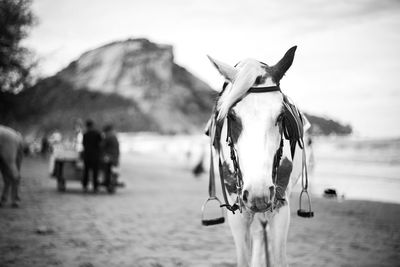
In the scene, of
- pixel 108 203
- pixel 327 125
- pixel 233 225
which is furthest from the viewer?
pixel 108 203

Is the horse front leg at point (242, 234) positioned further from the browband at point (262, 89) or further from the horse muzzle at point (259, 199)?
the browband at point (262, 89)

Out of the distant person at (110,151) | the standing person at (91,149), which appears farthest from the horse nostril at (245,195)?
the distant person at (110,151)

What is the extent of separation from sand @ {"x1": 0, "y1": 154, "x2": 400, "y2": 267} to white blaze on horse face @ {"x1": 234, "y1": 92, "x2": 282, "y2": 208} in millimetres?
2652

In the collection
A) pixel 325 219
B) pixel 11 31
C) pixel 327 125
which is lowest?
pixel 325 219

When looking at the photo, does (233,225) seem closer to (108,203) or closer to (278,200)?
(278,200)

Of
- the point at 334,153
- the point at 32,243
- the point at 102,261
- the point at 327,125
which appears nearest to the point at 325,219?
the point at 327,125

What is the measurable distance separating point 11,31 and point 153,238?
36.8ft

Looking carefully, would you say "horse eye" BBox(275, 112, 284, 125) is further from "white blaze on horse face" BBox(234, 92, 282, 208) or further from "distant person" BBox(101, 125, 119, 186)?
"distant person" BBox(101, 125, 119, 186)

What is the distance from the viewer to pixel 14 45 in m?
12.8

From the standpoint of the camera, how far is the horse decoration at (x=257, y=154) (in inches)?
76.8

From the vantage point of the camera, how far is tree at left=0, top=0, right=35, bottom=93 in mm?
12102

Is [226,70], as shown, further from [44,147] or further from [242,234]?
[44,147]

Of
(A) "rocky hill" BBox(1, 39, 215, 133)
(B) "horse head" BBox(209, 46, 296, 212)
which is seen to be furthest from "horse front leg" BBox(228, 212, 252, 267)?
(A) "rocky hill" BBox(1, 39, 215, 133)

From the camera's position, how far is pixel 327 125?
4070 mm
